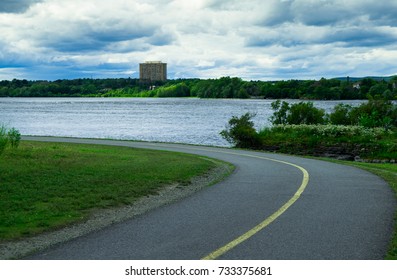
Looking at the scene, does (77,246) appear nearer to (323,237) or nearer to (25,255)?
(25,255)

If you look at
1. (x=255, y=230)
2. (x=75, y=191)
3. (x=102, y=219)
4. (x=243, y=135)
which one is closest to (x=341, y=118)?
(x=243, y=135)

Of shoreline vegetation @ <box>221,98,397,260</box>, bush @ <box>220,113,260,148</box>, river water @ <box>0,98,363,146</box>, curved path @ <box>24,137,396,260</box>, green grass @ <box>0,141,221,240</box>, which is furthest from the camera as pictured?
river water @ <box>0,98,363,146</box>

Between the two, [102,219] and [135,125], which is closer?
[102,219]

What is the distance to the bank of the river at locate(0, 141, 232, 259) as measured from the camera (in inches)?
367

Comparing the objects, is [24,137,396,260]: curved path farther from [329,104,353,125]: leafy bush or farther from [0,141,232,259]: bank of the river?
[329,104,353,125]: leafy bush

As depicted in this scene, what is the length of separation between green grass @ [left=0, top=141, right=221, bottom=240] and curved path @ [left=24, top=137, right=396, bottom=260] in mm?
1423

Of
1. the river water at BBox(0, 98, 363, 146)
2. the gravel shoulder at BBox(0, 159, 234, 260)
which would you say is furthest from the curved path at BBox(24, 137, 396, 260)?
the river water at BBox(0, 98, 363, 146)

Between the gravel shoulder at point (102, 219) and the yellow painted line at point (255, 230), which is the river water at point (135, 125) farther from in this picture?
the yellow painted line at point (255, 230)

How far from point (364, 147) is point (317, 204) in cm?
2729

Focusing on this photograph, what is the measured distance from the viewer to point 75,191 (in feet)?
43.7

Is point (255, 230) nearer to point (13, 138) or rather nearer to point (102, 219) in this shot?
point (102, 219)

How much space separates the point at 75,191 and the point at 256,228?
5.88 m
